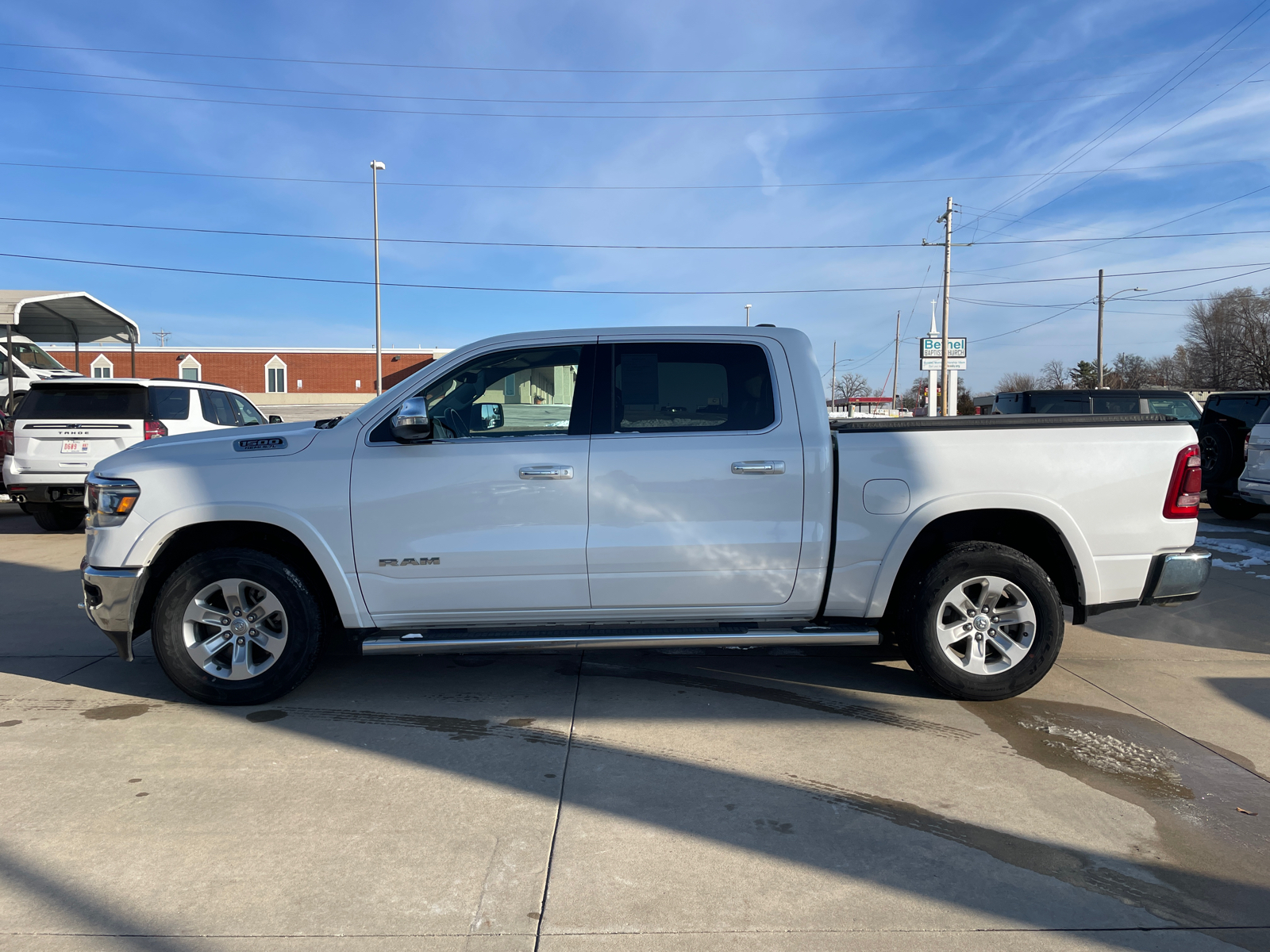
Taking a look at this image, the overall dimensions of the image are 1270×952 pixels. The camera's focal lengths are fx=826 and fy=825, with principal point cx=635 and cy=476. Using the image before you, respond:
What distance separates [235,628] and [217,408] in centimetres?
735

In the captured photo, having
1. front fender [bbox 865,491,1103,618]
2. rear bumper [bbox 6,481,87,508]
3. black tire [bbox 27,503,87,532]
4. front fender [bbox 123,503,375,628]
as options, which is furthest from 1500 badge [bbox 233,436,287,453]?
black tire [bbox 27,503,87,532]

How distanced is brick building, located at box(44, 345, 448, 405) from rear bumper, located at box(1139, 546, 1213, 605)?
2168 inches

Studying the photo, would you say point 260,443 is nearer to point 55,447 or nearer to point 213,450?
point 213,450

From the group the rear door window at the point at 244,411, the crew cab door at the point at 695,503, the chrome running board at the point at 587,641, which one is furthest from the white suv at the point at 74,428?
the crew cab door at the point at 695,503

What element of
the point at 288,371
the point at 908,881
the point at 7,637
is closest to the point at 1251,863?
Result: the point at 908,881

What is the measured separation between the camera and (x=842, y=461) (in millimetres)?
4281

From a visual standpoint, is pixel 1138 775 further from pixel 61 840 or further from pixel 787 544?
pixel 61 840

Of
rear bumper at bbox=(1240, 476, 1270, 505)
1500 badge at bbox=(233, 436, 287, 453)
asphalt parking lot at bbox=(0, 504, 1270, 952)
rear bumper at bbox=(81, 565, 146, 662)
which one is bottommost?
asphalt parking lot at bbox=(0, 504, 1270, 952)

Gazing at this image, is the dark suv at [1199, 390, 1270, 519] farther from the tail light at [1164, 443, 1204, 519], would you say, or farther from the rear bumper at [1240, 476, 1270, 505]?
the tail light at [1164, 443, 1204, 519]

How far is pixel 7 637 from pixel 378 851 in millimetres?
4418

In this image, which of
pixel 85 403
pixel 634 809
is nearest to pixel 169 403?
pixel 85 403

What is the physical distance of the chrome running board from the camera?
4.20m

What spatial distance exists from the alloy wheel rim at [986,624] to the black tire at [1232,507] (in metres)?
9.41

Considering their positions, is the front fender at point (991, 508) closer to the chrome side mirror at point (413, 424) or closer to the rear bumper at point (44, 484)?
the chrome side mirror at point (413, 424)
